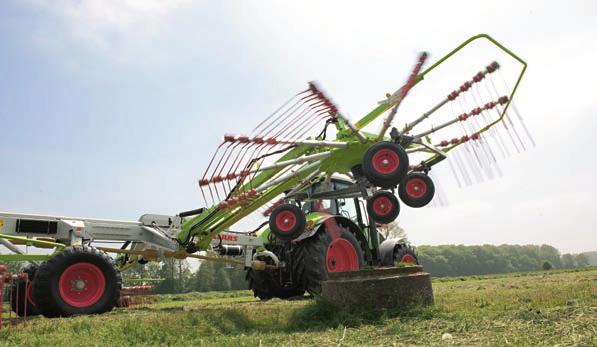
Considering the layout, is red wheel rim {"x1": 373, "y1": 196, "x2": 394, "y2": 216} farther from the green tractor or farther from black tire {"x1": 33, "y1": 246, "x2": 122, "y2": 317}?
black tire {"x1": 33, "y1": 246, "x2": 122, "y2": 317}

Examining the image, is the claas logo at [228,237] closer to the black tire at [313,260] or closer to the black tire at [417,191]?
the black tire at [313,260]

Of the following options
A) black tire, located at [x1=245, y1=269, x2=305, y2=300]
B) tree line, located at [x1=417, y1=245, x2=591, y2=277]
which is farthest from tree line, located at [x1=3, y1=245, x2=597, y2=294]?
black tire, located at [x1=245, y1=269, x2=305, y2=300]

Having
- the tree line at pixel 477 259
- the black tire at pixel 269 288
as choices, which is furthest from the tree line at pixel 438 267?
the black tire at pixel 269 288

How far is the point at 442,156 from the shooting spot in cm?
866

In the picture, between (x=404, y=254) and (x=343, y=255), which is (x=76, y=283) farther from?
(x=404, y=254)

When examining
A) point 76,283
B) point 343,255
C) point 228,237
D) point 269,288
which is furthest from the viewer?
point 269,288

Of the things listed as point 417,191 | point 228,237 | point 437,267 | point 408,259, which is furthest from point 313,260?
point 437,267

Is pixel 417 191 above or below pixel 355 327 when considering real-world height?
above

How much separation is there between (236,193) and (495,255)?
198 ft

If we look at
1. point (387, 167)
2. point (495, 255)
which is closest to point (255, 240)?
point (387, 167)

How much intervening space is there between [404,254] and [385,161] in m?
4.08

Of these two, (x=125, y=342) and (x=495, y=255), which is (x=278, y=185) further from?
(x=495, y=255)

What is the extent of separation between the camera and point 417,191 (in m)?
8.29

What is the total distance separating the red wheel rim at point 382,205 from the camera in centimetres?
848
